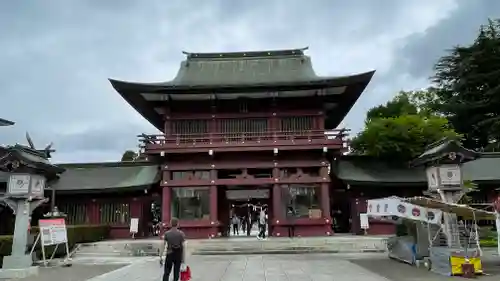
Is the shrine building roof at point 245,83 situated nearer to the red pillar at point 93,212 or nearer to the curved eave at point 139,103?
the curved eave at point 139,103

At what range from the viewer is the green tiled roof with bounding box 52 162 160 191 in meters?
29.6

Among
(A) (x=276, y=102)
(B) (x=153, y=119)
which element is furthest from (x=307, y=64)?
(B) (x=153, y=119)

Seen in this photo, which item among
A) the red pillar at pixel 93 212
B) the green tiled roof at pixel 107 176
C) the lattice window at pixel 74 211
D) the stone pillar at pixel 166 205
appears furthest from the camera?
the lattice window at pixel 74 211

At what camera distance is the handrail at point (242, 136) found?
89.7 ft

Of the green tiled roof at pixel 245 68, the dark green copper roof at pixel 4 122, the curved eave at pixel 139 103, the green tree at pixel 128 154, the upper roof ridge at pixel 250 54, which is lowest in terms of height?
the dark green copper roof at pixel 4 122

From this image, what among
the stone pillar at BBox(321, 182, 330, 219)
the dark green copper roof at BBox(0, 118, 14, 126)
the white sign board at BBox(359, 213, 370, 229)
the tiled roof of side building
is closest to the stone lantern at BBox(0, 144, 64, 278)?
the dark green copper roof at BBox(0, 118, 14, 126)

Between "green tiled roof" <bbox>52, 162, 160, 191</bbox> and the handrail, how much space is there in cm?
324

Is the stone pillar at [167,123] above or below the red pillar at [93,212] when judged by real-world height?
above

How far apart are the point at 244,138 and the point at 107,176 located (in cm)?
1112

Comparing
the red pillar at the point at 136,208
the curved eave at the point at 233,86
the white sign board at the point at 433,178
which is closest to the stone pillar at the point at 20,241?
the curved eave at the point at 233,86

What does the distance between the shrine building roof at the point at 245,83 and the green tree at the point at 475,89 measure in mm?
15518

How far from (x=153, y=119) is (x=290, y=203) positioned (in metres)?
13.8

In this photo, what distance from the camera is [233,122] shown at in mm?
29125

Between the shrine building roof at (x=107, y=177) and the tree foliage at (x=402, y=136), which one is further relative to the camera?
the tree foliage at (x=402, y=136)
